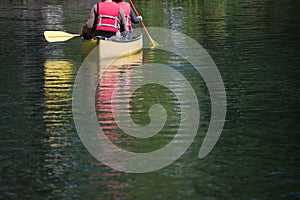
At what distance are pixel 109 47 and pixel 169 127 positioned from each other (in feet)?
41.3

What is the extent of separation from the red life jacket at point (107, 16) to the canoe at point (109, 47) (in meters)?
0.43

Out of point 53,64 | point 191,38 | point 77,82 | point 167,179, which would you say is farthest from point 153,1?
point 167,179

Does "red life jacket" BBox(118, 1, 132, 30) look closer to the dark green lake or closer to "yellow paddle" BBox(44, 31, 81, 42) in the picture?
the dark green lake

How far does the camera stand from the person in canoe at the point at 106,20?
30562 mm

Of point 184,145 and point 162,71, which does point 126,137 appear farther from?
point 162,71

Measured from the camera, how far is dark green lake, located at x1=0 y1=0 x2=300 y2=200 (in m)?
13.7

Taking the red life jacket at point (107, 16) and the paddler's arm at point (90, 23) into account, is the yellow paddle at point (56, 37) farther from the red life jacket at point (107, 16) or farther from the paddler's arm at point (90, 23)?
the red life jacket at point (107, 16)

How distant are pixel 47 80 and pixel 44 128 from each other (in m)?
7.24

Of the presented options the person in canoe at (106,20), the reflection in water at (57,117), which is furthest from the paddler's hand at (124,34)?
the reflection in water at (57,117)

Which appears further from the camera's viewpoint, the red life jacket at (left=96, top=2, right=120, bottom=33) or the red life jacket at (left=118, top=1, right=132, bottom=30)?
the red life jacket at (left=118, top=1, right=132, bottom=30)

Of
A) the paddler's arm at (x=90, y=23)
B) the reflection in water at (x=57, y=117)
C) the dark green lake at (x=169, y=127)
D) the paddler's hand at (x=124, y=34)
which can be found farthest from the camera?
→ the paddler's hand at (x=124, y=34)

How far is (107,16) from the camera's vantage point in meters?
30.6

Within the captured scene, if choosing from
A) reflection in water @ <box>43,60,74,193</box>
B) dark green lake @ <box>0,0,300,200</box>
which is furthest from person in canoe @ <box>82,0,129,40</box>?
reflection in water @ <box>43,60,74,193</box>

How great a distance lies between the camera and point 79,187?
13.7m
